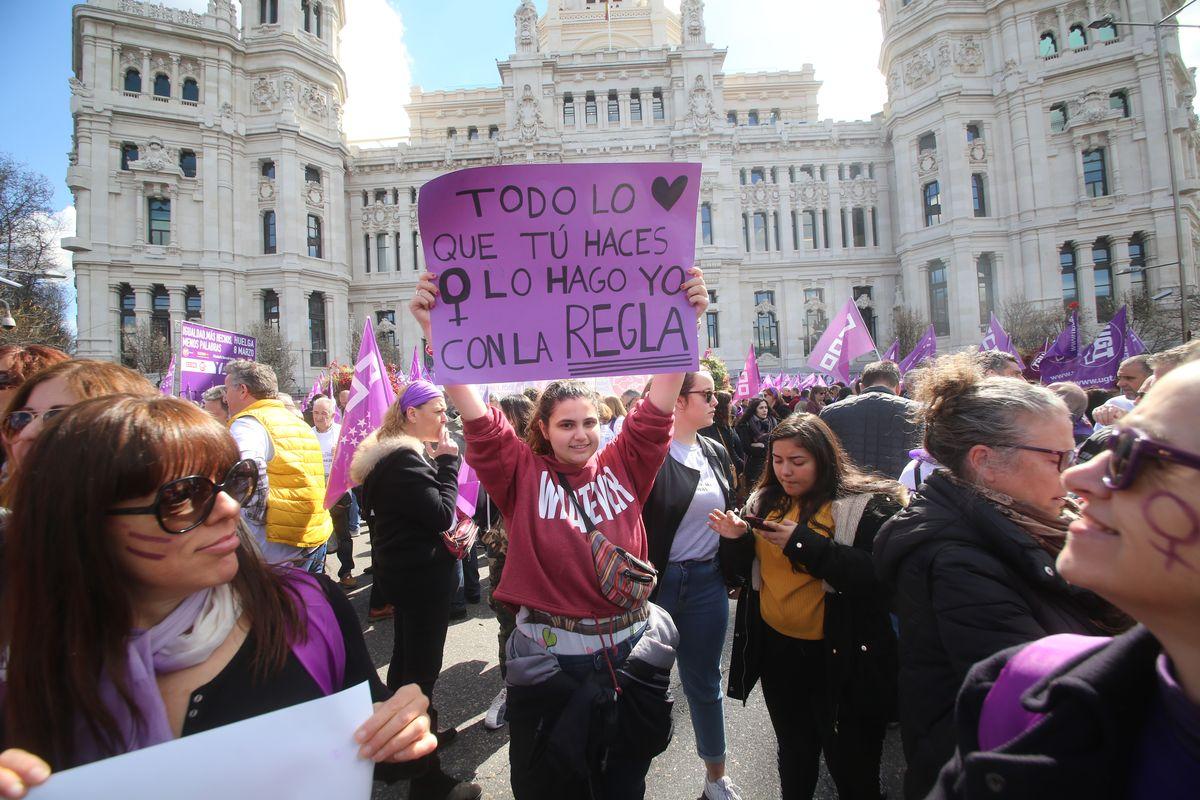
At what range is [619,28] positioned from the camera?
51.0m

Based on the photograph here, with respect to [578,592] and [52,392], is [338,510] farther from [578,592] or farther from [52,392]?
[578,592]

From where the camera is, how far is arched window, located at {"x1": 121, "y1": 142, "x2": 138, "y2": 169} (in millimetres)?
32013

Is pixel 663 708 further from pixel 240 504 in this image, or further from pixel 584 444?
pixel 240 504

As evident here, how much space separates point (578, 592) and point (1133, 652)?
1475 mm

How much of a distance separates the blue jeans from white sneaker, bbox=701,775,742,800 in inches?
3.4

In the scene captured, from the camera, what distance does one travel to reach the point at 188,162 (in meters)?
33.4

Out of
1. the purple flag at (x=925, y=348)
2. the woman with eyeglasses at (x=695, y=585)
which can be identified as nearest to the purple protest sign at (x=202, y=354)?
the woman with eyeglasses at (x=695, y=585)

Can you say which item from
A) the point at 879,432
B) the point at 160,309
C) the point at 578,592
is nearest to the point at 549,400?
the point at 578,592

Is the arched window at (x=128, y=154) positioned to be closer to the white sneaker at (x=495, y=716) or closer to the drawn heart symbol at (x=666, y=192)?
the white sneaker at (x=495, y=716)

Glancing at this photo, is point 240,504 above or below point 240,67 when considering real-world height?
below

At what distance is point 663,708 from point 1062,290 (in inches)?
1589

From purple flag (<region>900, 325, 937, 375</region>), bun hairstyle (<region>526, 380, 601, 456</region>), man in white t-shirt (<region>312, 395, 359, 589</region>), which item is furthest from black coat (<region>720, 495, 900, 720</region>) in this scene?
purple flag (<region>900, 325, 937, 375</region>)

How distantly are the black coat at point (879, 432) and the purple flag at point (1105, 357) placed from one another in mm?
7621

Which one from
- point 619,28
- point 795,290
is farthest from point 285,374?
point 619,28
